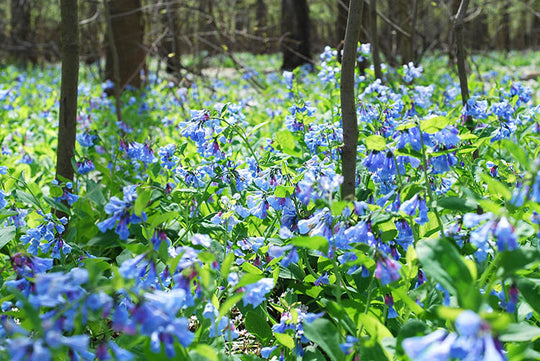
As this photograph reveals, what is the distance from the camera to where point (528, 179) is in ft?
3.02

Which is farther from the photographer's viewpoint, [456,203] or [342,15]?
[342,15]

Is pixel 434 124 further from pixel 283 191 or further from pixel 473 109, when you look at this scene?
pixel 473 109

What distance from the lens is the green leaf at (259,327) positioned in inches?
55.2

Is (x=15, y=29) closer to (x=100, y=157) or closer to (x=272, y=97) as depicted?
(x=272, y=97)

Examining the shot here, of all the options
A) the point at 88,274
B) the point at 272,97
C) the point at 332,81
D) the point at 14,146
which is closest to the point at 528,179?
the point at 88,274

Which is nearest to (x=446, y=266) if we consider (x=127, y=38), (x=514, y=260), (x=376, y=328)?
(x=514, y=260)

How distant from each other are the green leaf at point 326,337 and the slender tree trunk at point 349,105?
59 cm

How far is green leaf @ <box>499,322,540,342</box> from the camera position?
87 cm

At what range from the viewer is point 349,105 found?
62.5 inches

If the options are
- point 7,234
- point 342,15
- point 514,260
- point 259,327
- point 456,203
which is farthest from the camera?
point 342,15

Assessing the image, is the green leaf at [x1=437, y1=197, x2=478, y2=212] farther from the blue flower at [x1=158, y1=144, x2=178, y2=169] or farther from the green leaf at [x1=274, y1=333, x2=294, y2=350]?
the blue flower at [x1=158, y1=144, x2=178, y2=169]

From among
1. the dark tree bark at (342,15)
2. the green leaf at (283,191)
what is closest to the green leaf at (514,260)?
the green leaf at (283,191)

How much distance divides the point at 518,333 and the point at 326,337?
36cm

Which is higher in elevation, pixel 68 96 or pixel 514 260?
pixel 68 96
